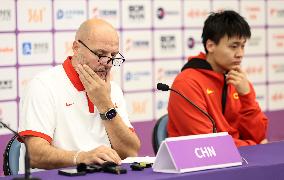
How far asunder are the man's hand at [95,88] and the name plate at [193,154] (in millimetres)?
631

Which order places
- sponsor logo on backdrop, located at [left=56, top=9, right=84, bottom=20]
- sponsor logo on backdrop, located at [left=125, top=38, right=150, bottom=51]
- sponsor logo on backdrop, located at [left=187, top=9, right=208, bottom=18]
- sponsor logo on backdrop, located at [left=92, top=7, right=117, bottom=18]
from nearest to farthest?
sponsor logo on backdrop, located at [left=56, top=9, right=84, bottom=20] → sponsor logo on backdrop, located at [left=92, top=7, right=117, bottom=18] → sponsor logo on backdrop, located at [left=125, top=38, right=150, bottom=51] → sponsor logo on backdrop, located at [left=187, top=9, right=208, bottom=18]

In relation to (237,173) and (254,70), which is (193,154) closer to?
(237,173)

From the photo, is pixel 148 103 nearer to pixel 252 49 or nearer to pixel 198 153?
pixel 252 49

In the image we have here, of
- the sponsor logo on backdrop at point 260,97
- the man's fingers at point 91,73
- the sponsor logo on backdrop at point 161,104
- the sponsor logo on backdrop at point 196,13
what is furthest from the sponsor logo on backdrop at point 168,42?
the man's fingers at point 91,73

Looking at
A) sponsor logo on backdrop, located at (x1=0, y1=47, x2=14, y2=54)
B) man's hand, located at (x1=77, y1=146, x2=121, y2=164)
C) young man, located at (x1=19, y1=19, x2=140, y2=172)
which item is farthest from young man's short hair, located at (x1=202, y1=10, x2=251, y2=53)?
man's hand, located at (x1=77, y1=146, x2=121, y2=164)

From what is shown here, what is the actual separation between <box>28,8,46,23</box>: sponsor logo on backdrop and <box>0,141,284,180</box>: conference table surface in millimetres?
1929

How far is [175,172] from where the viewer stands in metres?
2.62

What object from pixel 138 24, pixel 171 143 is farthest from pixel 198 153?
pixel 138 24

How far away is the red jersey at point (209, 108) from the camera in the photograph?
380 centimetres

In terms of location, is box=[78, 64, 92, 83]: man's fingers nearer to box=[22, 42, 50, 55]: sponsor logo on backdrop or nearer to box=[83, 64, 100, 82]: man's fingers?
box=[83, 64, 100, 82]: man's fingers

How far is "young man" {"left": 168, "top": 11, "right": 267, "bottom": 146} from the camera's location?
3.91 meters

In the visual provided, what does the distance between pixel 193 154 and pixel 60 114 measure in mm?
814

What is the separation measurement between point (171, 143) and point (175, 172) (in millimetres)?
112

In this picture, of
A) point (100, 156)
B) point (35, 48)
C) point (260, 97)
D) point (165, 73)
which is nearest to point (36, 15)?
point (35, 48)
